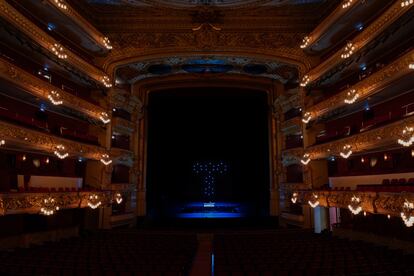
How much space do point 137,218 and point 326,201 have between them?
564 inches

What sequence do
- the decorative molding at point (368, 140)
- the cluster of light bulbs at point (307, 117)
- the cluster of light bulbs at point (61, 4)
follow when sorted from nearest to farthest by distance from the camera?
the decorative molding at point (368, 140) < the cluster of light bulbs at point (61, 4) < the cluster of light bulbs at point (307, 117)

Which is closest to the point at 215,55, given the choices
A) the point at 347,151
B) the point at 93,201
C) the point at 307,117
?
the point at 307,117

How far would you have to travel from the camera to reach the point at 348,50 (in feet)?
56.2

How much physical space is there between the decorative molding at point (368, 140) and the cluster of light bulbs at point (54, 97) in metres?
15.5

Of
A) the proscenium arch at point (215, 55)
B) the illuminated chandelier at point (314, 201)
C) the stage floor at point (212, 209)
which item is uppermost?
the proscenium arch at point (215, 55)

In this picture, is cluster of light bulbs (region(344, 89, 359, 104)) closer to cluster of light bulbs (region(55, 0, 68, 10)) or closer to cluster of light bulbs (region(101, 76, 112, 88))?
cluster of light bulbs (region(101, 76, 112, 88))

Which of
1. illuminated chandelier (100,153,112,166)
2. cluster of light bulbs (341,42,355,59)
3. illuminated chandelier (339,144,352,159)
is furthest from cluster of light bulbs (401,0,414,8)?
illuminated chandelier (100,153,112,166)

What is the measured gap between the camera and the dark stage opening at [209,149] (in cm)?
2688

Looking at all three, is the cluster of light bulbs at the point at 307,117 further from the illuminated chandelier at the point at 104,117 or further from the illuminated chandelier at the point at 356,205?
the illuminated chandelier at the point at 104,117

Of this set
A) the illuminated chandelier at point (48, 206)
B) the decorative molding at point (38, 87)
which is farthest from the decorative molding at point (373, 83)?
the illuminated chandelier at point (48, 206)

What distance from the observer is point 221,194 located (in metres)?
28.0

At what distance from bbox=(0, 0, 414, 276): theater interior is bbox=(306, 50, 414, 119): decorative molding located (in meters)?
0.09

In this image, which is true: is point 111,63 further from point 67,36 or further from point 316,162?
point 316,162

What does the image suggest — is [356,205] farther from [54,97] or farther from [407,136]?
[54,97]
